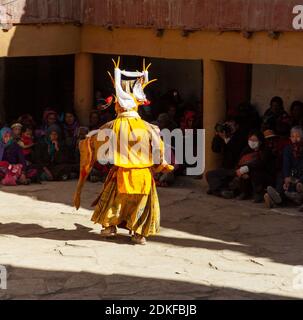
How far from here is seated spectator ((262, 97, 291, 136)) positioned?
13602 millimetres

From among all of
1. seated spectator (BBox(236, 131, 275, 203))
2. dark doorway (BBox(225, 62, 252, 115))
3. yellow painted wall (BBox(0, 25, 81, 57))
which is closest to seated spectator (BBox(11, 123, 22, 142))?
yellow painted wall (BBox(0, 25, 81, 57))

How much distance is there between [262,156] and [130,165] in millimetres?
3005

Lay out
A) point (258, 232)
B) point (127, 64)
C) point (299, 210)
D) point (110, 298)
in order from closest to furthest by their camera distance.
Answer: point (110, 298), point (258, 232), point (299, 210), point (127, 64)

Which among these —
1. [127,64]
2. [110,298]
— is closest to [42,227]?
[110,298]

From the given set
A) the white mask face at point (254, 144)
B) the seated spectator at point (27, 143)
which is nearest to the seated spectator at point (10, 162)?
the seated spectator at point (27, 143)

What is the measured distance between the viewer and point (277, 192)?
1284 cm

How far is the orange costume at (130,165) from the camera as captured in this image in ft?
35.3

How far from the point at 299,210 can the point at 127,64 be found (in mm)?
5940

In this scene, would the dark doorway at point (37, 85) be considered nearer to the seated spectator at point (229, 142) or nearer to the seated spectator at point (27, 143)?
the seated spectator at point (27, 143)

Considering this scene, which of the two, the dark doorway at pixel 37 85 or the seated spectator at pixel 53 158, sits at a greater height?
the dark doorway at pixel 37 85

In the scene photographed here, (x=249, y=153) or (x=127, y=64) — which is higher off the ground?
(x=127, y=64)

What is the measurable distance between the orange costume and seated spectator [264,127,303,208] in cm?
238

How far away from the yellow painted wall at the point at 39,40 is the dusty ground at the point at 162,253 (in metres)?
2.62

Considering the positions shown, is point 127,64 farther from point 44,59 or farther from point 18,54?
point 18,54
